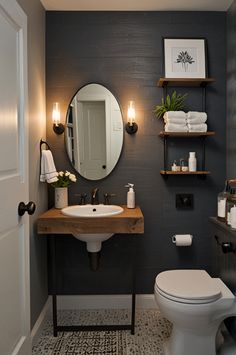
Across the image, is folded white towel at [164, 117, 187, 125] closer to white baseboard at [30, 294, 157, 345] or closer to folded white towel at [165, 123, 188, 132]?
folded white towel at [165, 123, 188, 132]

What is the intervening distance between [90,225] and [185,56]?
1.55 meters

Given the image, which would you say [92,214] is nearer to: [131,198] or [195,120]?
[131,198]

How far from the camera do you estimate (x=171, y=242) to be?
2646mm

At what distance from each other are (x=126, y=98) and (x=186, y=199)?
97 cm

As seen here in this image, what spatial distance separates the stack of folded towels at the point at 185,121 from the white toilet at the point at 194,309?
113 cm

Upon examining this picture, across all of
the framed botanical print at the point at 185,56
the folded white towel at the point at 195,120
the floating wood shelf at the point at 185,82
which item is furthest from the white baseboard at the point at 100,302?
the framed botanical print at the point at 185,56

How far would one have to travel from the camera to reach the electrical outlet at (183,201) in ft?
8.63

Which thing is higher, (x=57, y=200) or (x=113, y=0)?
(x=113, y=0)

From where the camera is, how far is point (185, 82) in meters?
2.51

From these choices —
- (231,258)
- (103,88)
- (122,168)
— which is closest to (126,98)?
(103,88)

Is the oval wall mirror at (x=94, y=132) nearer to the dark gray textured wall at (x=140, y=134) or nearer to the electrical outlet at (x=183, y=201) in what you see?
the dark gray textured wall at (x=140, y=134)

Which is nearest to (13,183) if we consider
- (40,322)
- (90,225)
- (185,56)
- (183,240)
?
(90,225)

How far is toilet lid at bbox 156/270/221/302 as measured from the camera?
1.76 meters

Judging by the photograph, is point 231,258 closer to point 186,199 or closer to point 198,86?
point 186,199
